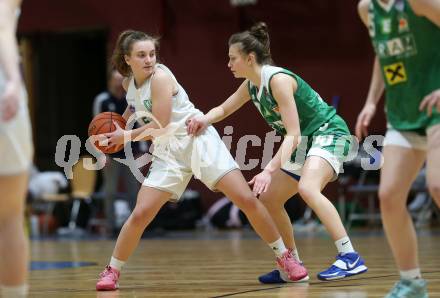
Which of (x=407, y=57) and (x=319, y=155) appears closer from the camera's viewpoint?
(x=407, y=57)

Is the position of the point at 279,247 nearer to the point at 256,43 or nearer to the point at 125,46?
the point at 256,43

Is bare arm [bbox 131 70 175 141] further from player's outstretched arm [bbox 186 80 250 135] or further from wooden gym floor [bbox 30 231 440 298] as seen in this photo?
wooden gym floor [bbox 30 231 440 298]

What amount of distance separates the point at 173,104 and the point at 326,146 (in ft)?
3.01

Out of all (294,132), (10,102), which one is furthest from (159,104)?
(10,102)

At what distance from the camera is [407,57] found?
11.1ft

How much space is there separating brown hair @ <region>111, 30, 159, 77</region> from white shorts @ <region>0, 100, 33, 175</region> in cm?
197

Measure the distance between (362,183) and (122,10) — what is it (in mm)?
4982

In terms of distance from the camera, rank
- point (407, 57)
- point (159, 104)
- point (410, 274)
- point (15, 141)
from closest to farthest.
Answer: point (15, 141) → point (407, 57) → point (410, 274) → point (159, 104)

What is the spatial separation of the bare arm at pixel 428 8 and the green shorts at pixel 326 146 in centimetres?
166

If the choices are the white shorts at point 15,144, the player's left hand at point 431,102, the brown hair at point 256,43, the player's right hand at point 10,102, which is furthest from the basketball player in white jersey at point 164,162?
the player's right hand at point 10,102

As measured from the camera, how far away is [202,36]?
43.5 ft

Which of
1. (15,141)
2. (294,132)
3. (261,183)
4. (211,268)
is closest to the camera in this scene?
(15,141)

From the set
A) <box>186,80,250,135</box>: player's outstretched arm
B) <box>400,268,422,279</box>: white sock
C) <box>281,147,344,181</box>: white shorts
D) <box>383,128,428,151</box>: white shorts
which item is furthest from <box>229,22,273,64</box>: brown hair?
<box>400,268,422,279</box>: white sock

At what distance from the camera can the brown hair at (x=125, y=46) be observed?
4906mm
